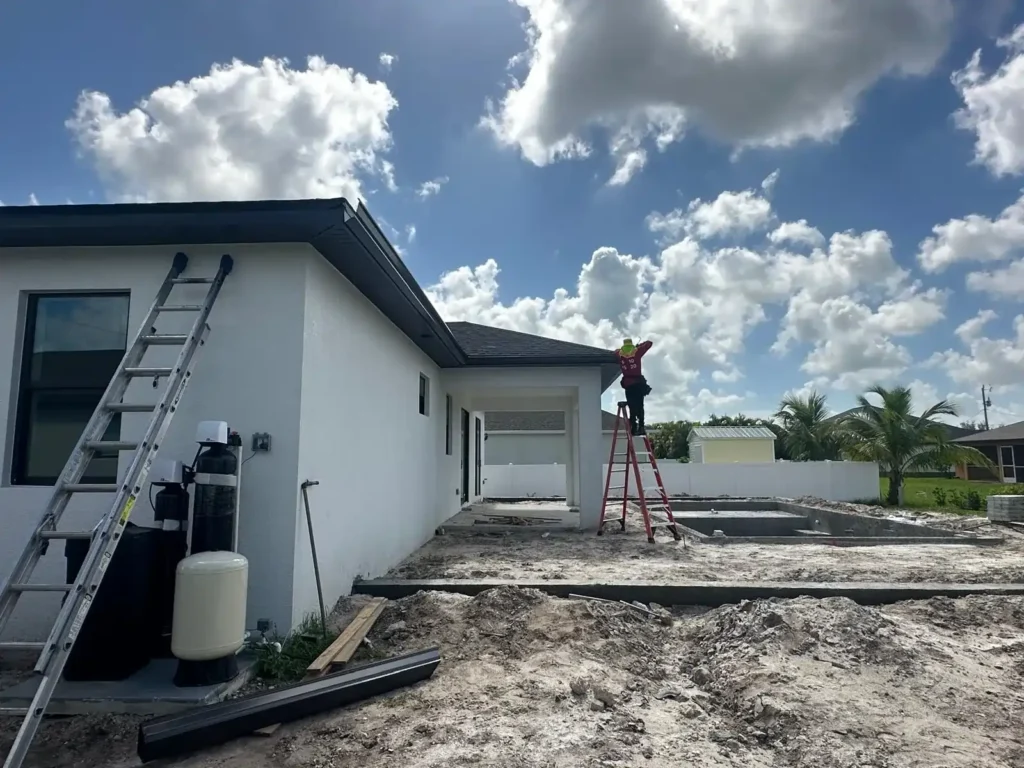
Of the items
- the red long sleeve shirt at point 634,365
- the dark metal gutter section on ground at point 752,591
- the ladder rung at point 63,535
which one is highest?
the red long sleeve shirt at point 634,365

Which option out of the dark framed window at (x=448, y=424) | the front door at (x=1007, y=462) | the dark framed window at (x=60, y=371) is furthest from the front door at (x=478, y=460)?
the front door at (x=1007, y=462)

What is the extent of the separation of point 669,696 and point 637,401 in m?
6.50

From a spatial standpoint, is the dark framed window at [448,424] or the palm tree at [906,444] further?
the palm tree at [906,444]

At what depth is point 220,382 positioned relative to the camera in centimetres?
447

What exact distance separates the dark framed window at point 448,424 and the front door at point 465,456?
2.27 metres

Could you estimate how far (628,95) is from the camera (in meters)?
8.52

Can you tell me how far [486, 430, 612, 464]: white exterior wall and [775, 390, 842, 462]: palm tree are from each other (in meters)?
9.82

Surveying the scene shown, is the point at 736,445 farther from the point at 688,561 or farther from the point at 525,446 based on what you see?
the point at 688,561

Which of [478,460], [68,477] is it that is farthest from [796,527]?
[68,477]

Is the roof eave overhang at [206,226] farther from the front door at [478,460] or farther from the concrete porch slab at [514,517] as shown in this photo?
the front door at [478,460]

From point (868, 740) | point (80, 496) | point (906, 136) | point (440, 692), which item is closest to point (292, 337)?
point (80, 496)

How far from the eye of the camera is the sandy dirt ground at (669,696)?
291 centimetres

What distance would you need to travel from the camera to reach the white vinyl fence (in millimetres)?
18844

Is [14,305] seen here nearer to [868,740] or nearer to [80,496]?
[80,496]
